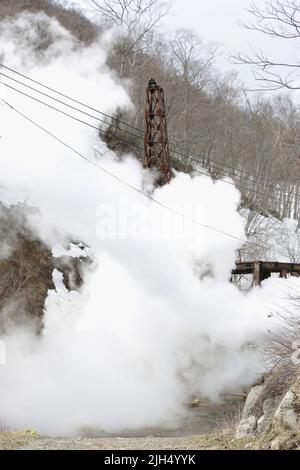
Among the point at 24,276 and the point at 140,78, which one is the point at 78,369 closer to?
the point at 24,276

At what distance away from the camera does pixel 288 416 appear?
17.9 feet

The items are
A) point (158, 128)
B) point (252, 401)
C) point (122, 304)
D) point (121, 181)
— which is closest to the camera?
point (252, 401)

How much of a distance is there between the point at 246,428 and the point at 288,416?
3.44 ft

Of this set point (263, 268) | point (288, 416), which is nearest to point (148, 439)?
point (288, 416)

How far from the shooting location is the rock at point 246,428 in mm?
6219

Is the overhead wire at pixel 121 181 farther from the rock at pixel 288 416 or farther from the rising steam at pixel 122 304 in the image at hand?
the rock at pixel 288 416

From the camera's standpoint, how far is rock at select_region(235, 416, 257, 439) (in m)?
6.22

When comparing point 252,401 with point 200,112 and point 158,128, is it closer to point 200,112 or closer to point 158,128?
point 158,128

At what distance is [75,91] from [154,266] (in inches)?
481

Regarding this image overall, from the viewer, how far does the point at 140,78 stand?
3372 cm

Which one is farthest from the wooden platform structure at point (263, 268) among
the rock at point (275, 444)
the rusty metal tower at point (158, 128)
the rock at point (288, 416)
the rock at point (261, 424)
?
the rock at point (275, 444)

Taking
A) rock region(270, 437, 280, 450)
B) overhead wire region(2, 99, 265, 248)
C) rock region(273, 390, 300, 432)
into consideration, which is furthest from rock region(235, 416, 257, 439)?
overhead wire region(2, 99, 265, 248)

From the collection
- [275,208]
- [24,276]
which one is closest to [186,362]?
[24,276]

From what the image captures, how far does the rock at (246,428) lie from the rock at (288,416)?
733mm
